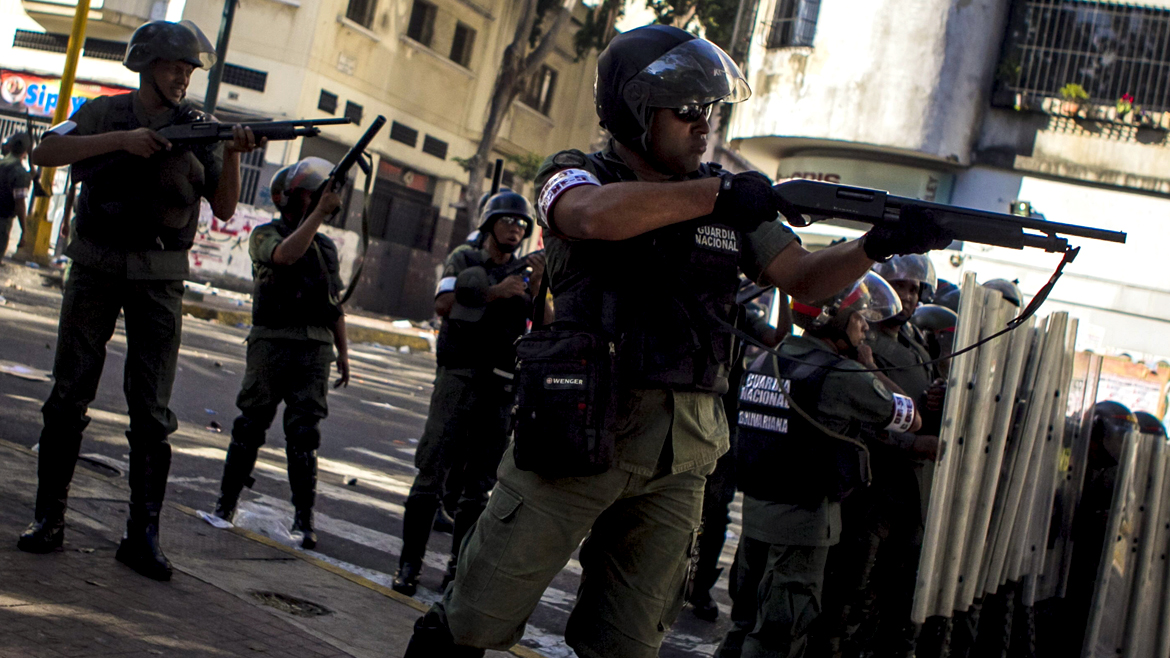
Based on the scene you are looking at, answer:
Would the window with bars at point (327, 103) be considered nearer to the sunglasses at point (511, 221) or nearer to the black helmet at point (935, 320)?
the sunglasses at point (511, 221)

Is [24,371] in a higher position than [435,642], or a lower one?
lower

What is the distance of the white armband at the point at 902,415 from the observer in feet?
14.0

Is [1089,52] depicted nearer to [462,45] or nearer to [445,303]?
[462,45]

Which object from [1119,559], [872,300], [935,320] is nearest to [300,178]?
[872,300]

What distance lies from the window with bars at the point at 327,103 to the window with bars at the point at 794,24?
8930 millimetres

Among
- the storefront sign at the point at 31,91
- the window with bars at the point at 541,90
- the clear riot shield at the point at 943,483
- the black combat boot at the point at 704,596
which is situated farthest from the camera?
the window with bars at the point at 541,90

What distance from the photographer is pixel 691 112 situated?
110 inches

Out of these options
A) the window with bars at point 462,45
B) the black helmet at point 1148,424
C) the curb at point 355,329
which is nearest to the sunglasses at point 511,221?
the black helmet at point 1148,424

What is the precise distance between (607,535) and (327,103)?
857 inches

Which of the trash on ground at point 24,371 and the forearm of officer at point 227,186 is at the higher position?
the forearm of officer at point 227,186

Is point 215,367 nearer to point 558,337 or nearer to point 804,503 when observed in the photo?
point 804,503

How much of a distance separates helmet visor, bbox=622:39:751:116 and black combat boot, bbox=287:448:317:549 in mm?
3270

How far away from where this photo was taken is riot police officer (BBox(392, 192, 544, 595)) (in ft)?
16.8

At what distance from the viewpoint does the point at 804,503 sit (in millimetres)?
4219
